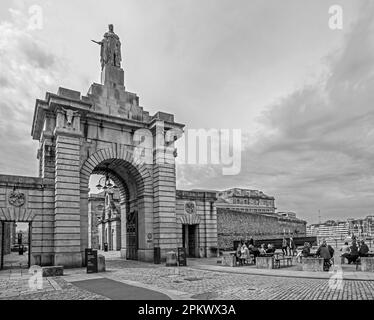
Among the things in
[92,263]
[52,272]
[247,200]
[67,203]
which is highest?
[67,203]

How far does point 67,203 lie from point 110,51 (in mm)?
11912

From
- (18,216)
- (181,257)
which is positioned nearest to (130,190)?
(181,257)

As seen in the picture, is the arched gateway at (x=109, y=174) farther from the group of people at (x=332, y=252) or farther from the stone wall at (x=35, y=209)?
the group of people at (x=332, y=252)

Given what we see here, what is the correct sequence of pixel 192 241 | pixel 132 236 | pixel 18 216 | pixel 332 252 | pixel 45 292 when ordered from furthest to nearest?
pixel 192 241, pixel 132 236, pixel 18 216, pixel 332 252, pixel 45 292

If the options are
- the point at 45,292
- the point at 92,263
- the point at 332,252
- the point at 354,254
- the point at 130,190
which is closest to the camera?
the point at 45,292

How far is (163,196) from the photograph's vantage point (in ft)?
80.3

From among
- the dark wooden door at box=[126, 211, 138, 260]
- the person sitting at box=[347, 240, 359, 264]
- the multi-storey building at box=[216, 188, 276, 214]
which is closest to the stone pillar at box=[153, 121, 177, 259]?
the dark wooden door at box=[126, 211, 138, 260]

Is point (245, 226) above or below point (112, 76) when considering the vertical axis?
below

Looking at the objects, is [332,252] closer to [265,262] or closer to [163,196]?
[265,262]

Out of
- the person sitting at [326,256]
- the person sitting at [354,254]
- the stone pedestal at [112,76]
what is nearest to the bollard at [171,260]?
the person sitting at [326,256]

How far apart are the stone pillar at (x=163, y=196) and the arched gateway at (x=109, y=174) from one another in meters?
0.07

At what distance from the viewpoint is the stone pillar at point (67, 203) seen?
792 inches

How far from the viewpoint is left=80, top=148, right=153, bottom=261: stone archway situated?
22.4 metres
